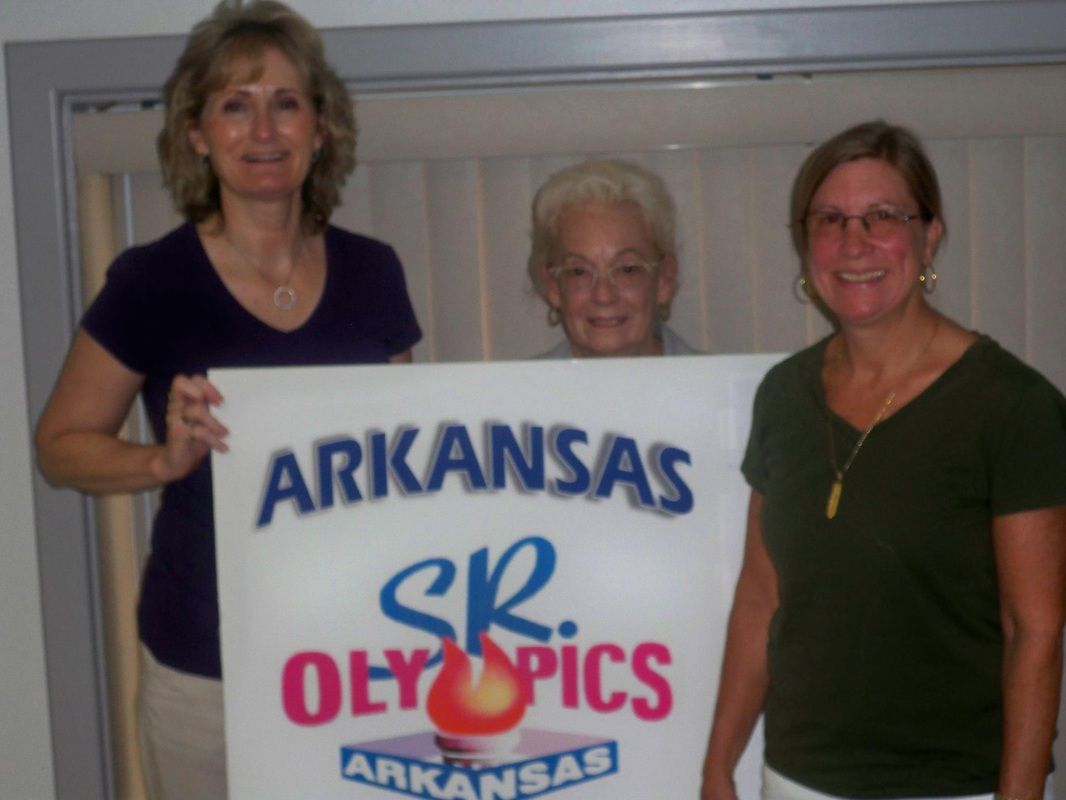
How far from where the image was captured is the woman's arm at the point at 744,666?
57.2 inches

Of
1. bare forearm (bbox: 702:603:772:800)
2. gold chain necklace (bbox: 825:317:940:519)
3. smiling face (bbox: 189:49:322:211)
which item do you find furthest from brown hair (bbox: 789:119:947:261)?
smiling face (bbox: 189:49:322:211)

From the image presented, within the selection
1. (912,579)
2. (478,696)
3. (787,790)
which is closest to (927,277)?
(912,579)

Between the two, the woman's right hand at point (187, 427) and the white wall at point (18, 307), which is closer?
the woman's right hand at point (187, 427)

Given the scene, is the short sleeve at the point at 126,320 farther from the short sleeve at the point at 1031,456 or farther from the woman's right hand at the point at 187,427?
the short sleeve at the point at 1031,456

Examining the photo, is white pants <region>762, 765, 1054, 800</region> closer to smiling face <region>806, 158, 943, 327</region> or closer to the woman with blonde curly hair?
smiling face <region>806, 158, 943, 327</region>

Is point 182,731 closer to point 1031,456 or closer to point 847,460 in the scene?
point 847,460

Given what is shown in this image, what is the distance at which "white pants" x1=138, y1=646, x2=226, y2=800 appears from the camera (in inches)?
61.4

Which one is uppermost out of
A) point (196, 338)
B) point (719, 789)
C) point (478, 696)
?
point (196, 338)

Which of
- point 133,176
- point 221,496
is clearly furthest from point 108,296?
point 221,496

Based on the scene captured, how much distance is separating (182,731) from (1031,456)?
1092mm

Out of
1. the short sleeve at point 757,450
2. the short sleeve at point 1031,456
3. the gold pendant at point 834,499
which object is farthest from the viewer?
the short sleeve at point 757,450

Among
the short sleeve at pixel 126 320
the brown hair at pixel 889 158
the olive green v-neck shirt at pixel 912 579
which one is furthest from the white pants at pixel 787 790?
the short sleeve at pixel 126 320

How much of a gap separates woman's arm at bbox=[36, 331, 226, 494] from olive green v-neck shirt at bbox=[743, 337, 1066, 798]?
700mm

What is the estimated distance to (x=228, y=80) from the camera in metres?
1.45
